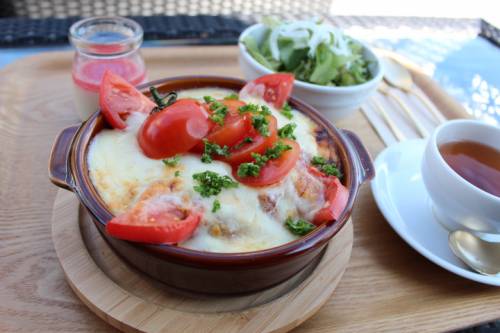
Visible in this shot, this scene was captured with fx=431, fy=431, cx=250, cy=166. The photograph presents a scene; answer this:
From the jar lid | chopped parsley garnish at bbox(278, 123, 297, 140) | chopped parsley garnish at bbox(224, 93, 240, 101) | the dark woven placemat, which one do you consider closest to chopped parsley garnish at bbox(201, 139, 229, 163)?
chopped parsley garnish at bbox(278, 123, 297, 140)

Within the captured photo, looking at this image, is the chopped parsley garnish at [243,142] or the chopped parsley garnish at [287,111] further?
the chopped parsley garnish at [287,111]

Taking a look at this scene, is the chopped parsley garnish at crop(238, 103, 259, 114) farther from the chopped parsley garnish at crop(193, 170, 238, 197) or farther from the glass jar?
the glass jar

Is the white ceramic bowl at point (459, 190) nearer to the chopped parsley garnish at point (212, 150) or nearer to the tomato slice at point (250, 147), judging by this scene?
the tomato slice at point (250, 147)

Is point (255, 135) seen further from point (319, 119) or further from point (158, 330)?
point (158, 330)

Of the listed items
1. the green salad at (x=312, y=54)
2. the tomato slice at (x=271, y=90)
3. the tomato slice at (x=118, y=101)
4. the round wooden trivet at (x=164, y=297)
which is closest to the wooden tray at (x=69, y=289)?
the round wooden trivet at (x=164, y=297)

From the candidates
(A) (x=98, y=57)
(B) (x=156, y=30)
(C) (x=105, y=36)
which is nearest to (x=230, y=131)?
(A) (x=98, y=57)

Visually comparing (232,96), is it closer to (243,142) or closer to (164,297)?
(243,142)
